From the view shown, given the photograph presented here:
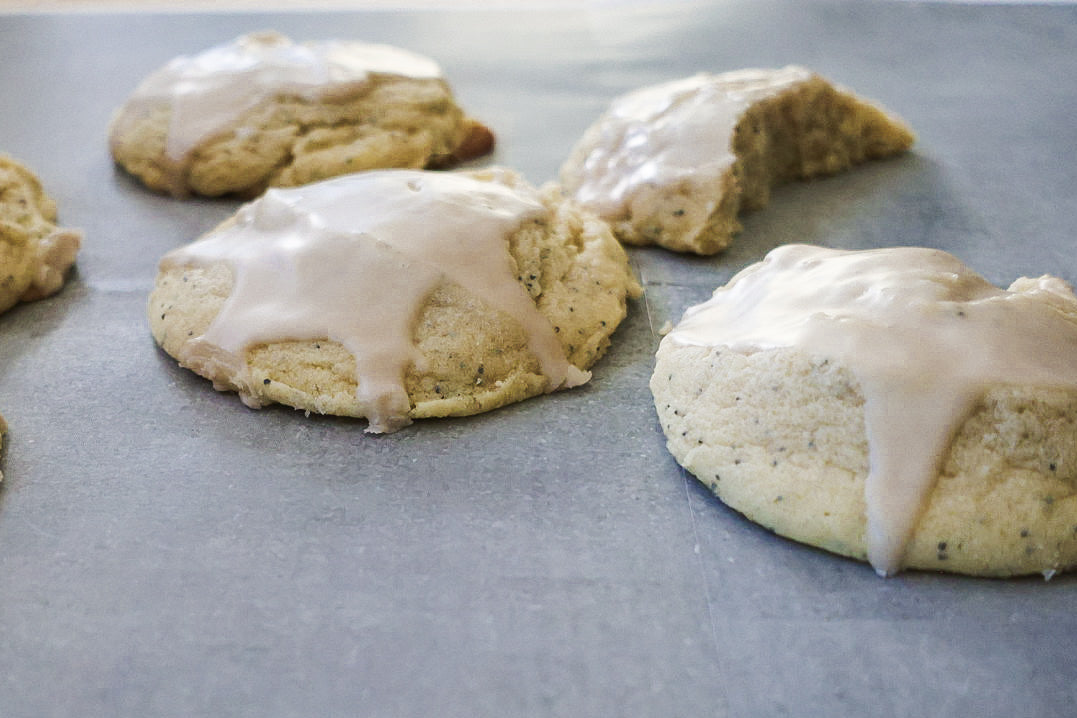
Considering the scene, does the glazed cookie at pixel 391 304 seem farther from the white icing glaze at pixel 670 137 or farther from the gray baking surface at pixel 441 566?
the white icing glaze at pixel 670 137

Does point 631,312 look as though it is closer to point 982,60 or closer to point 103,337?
point 103,337

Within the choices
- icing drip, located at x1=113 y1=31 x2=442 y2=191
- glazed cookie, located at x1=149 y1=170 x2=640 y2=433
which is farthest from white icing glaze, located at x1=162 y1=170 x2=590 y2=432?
icing drip, located at x1=113 y1=31 x2=442 y2=191

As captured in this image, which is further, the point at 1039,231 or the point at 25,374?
the point at 1039,231

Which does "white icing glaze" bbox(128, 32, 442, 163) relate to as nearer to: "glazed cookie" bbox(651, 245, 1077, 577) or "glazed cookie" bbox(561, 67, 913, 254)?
"glazed cookie" bbox(561, 67, 913, 254)

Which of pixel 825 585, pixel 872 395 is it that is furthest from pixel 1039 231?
pixel 825 585

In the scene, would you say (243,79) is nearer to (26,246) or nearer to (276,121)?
(276,121)

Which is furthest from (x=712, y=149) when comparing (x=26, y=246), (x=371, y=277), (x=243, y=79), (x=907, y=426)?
(x=26, y=246)

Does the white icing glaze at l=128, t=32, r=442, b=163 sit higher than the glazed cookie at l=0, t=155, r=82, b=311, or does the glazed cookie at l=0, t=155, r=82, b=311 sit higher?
the white icing glaze at l=128, t=32, r=442, b=163

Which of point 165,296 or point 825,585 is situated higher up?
point 165,296

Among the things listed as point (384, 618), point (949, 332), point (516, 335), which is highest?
point (949, 332)
